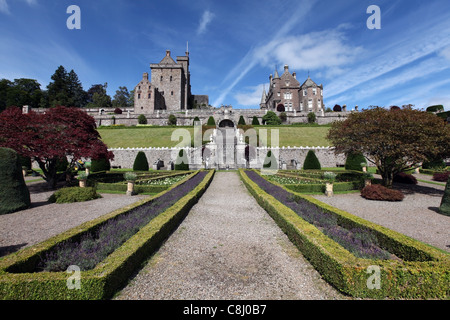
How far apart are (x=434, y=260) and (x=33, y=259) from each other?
883 cm

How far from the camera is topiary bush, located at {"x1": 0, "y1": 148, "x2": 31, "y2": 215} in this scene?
10273 millimetres

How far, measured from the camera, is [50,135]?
1546 centimetres

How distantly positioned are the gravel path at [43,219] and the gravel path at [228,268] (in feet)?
15.3

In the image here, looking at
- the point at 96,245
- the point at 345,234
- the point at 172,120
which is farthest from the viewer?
the point at 172,120

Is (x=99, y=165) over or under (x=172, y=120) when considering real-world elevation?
under

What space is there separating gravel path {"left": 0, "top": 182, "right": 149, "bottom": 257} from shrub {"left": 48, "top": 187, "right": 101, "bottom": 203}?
0.43 meters

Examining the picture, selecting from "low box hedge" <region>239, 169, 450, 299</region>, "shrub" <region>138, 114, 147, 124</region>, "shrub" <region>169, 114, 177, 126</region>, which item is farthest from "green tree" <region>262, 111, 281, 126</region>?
"low box hedge" <region>239, 169, 450, 299</region>

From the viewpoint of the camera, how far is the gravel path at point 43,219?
7.23 metres

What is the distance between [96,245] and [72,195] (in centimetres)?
910

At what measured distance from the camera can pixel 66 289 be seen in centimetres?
382

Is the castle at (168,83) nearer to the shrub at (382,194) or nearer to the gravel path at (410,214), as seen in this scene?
the shrub at (382,194)

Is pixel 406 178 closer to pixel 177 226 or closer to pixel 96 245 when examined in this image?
pixel 177 226

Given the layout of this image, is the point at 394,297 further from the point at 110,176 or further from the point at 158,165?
the point at 158,165

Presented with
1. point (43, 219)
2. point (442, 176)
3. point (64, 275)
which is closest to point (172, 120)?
point (43, 219)
